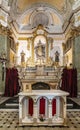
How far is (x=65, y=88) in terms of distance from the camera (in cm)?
1278

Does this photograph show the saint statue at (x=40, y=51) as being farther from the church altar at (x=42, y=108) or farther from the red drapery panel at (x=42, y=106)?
the red drapery panel at (x=42, y=106)

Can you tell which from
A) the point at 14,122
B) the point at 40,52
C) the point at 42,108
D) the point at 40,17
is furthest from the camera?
the point at 40,17

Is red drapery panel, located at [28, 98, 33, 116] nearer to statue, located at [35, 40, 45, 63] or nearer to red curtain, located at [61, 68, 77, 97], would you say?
red curtain, located at [61, 68, 77, 97]

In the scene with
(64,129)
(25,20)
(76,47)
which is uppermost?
(25,20)

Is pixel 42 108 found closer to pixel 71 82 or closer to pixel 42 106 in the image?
pixel 42 106

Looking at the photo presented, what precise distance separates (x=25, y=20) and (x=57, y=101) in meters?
15.0

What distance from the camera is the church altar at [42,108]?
5.48 metres

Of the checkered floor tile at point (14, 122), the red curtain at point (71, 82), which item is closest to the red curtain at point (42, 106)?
the checkered floor tile at point (14, 122)

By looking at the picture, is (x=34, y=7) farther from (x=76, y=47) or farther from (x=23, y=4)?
(x=76, y=47)

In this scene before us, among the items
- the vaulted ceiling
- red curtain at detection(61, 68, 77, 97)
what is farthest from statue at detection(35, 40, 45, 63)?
red curtain at detection(61, 68, 77, 97)

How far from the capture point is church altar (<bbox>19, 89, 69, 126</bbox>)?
5.48m

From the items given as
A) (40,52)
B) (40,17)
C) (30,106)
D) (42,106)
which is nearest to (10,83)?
(40,52)

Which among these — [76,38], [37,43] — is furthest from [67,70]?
[37,43]

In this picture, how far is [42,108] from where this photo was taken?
565 centimetres
